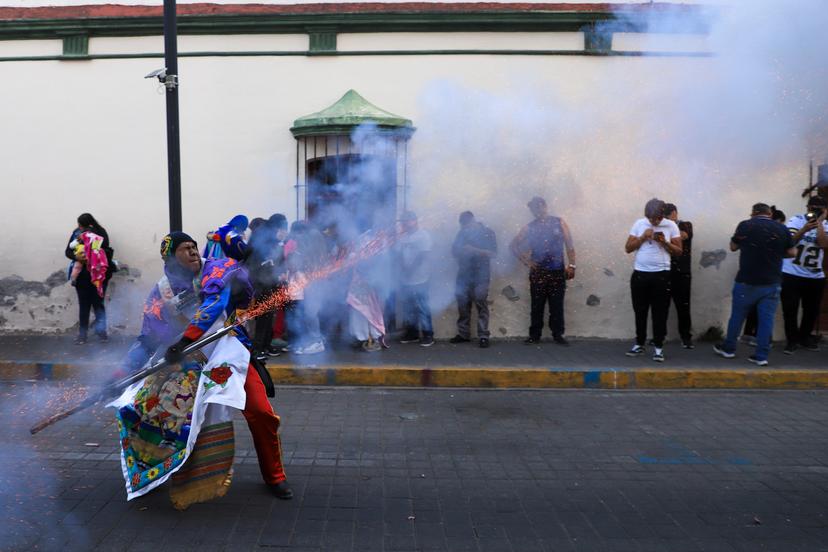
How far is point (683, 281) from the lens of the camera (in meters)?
7.61

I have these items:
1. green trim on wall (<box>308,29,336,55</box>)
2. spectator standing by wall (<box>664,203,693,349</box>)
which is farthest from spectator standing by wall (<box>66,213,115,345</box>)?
spectator standing by wall (<box>664,203,693,349</box>)

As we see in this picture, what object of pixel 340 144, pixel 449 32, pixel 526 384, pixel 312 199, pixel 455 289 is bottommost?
pixel 526 384

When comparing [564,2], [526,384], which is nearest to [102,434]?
[526,384]

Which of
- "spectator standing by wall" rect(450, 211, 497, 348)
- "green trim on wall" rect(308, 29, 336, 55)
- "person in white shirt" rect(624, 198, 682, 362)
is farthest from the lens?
"green trim on wall" rect(308, 29, 336, 55)

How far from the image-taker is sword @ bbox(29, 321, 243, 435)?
131 inches

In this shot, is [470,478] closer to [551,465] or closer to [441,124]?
[551,465]

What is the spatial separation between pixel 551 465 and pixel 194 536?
7.48ft

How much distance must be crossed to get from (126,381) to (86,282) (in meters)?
4.98

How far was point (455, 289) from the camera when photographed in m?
7.50

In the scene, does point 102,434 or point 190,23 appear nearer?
point 102,434

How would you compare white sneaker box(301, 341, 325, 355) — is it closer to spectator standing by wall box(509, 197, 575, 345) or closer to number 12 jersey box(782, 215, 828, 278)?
spectator standing by wall box(509, 197, 575, 345)

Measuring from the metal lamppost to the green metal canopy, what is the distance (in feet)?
5.71

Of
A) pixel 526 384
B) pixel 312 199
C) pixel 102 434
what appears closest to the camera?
pixel 102 434

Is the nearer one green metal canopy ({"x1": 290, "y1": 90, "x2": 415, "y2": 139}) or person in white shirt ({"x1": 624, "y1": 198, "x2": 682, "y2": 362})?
person in white shirt ({"x1": 624, "y1": 198, "x2": 682, "y2": 362})
